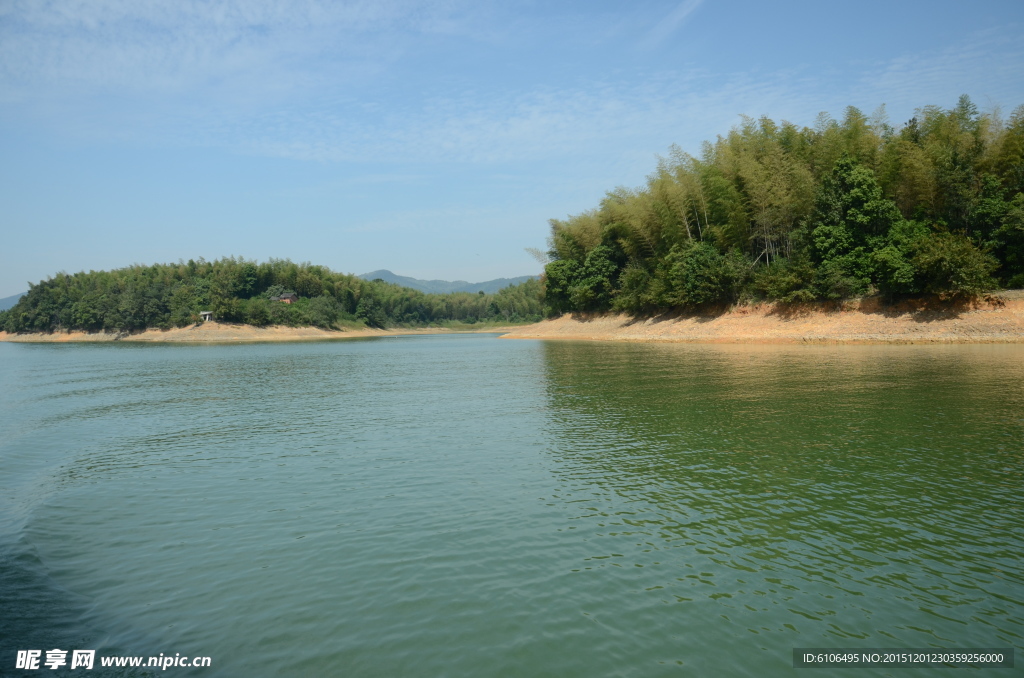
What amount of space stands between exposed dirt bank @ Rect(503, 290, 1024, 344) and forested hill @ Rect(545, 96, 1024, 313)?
1.12 metres

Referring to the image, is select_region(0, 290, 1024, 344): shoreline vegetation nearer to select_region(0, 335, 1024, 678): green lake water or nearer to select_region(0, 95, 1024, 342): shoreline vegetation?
select_region(0, 95, 1024, 342): shoreline vegetation

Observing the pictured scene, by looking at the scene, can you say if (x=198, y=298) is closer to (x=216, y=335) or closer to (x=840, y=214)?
(x=216, y=335)

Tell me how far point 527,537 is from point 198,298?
100941 millimetres

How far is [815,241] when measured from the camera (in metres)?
42.3

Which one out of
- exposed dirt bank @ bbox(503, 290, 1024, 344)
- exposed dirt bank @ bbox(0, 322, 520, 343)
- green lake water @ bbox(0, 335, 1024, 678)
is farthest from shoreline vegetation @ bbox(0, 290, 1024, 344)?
exposed dirt bank @ bbox(0, 322, 520, 343)

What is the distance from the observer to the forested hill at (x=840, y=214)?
36375 mm

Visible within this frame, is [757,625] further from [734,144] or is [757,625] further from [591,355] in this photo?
[734,144]

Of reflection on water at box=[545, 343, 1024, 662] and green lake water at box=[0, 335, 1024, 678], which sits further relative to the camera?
reflection on water at box=[545, 343, 1024, 662]

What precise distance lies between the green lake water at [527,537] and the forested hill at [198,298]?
2802 inches

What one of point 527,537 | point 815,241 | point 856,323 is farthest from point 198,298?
point 527,537

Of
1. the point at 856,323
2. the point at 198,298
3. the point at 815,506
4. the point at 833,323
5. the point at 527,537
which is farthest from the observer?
the point at 198,298

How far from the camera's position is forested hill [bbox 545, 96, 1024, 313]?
3638 centimetres

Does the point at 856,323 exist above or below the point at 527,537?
above

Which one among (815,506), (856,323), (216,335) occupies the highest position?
(216,335)
